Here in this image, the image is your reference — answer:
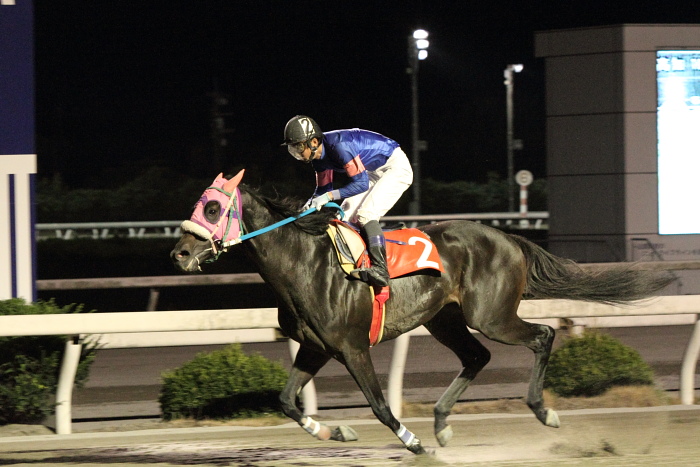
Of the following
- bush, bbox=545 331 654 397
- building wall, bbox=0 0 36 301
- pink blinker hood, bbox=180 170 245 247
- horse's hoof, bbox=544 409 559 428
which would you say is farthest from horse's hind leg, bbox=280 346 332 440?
building wall, bbox=0 0 36 301

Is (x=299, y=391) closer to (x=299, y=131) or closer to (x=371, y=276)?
(x=371, y=276)

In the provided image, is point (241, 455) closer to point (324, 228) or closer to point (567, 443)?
point (324, 228)

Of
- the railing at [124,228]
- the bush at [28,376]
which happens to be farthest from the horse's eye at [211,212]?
the railing at [124,228]

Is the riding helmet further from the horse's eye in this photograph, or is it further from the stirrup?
the stirrup

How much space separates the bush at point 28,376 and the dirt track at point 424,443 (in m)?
0.28

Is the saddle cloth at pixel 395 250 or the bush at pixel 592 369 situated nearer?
the saddle cloth at pixel 395 250

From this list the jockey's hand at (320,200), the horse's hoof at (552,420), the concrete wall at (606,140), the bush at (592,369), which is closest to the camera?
the jockey's hand at (320,200)

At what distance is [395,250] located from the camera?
537 cm

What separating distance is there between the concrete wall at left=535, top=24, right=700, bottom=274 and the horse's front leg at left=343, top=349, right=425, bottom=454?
27.5 ft

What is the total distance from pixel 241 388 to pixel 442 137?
142ft

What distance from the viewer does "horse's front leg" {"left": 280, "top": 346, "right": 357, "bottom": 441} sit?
200 inches

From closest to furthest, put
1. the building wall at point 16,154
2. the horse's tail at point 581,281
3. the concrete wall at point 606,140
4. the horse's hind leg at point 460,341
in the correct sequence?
the horse's hind leg at point 460,341
the horse's tail at point 581,281
the building wall at point 16,154
the concrete wall at point 606,140

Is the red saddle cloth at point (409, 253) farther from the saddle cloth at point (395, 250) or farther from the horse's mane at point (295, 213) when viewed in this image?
the horse's mane at point (295, 213)

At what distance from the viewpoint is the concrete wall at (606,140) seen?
12.9 meters
